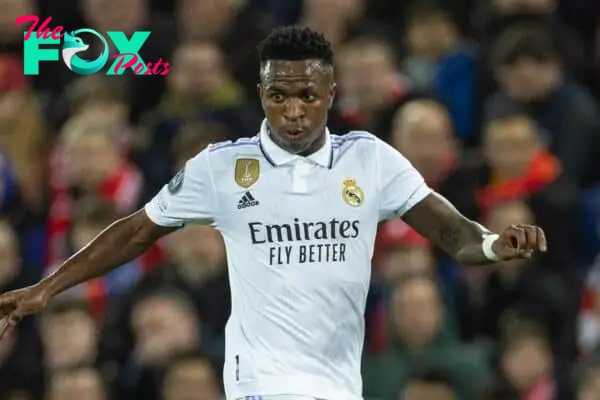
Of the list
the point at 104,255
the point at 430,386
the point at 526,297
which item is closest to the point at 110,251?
the point at 104,255

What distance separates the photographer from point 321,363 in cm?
659

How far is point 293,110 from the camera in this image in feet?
21.3

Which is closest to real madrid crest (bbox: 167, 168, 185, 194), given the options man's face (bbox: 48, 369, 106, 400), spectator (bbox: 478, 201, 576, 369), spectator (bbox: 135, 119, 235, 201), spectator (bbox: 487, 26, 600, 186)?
man's face (bbox: 48, 369, 106, 400)

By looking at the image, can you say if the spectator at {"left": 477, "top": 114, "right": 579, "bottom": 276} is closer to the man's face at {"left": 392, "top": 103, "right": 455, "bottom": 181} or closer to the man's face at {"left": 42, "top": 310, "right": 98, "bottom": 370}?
the man's face at {"left": 392, "top": 103, "right": 455, "bottom": 181}

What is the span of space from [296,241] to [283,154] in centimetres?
33

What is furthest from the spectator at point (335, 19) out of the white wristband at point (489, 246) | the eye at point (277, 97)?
the white wristband at point (489, 246)

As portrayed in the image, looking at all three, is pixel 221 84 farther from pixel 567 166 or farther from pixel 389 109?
pixel 567 166

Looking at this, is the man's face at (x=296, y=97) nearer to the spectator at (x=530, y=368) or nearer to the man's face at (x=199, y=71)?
the spectator at (x=530, y=368)

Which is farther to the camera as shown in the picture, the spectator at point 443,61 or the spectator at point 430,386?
the spectator at point 443,61

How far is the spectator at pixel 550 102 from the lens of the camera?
10273 millimetres

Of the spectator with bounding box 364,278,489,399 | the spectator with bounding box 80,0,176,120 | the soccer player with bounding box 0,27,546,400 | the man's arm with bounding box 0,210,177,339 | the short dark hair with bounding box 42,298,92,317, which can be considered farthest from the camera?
the spectator with bounding box 80,0,176,120

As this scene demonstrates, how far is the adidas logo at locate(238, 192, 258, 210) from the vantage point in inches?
262

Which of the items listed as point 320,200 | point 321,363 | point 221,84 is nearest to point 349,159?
point 320,200

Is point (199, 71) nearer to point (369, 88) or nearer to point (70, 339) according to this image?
Answer: point (369, 88)
